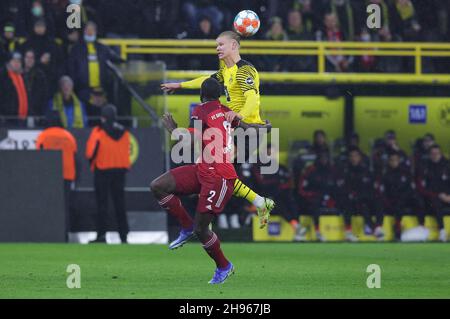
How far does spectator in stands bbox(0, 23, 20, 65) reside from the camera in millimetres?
21312

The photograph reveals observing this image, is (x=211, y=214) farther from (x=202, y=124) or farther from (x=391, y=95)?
(x=391, y=95)

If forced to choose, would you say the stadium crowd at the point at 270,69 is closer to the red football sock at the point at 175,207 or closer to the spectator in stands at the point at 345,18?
the spectator in stands at the point at 345,18

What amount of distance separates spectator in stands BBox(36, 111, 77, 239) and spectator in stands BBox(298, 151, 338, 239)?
14.1 feet

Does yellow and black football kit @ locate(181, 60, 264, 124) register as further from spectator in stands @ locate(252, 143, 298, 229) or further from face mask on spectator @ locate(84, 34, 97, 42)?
face mask on spectator @ locate(84, 34, 97, 42)

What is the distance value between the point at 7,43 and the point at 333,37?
21.6 feet

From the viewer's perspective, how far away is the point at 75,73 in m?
21.5

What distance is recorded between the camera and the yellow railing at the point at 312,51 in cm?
2264

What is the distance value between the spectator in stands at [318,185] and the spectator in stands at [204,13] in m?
3.62

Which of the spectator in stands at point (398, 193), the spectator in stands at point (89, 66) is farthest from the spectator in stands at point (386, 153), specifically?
the spectator in stands at point (89, 66)

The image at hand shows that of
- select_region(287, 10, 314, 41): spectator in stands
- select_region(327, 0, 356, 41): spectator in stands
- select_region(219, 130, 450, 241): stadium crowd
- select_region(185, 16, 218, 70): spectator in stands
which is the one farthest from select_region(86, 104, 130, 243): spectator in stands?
select_region(327, 0, 356, 41): spectator in stands

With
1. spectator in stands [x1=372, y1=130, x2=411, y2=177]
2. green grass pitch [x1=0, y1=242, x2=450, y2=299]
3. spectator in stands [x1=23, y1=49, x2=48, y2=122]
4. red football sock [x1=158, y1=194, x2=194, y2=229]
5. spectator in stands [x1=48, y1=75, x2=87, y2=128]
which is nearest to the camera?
green grass pitch [x1=0, y1=242, x2=450, y2=299]

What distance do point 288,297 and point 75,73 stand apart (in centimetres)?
1108

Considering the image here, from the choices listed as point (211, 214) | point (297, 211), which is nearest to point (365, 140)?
point (297, 211)

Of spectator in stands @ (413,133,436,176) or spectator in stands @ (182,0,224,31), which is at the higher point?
spectator in stands @ (182,0,224,31)
